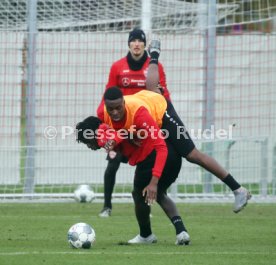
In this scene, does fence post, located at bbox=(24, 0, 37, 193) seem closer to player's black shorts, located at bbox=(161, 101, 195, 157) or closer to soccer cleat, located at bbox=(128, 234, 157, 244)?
soccer cleat, located at bbox=(128, 234, 157, 244)

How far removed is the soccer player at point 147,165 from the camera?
973 cm

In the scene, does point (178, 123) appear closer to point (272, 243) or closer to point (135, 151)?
point (135, 151)

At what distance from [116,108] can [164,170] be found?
3.12ft

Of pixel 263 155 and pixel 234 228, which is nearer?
pixel 234 228

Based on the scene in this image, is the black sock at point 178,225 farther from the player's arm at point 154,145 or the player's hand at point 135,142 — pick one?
the player's hand at point 135,142

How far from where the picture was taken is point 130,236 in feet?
36.7

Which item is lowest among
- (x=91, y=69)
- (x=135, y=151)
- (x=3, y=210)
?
(x=3, y=210)

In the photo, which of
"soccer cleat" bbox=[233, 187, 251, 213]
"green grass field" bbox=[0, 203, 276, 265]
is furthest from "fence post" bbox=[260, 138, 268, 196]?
"soccer cleat" bbox=[233, 187, 251, 213]

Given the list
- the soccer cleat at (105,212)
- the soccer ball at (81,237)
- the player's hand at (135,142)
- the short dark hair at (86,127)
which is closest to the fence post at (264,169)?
the soccer cleat at (105,212)

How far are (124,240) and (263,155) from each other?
641 cm

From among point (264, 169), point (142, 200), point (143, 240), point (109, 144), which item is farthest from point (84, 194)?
point (109, 144)

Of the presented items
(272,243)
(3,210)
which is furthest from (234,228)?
(3,210)

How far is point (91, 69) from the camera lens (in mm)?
17484

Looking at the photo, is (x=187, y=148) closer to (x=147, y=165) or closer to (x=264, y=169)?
(x=147, y=165)
